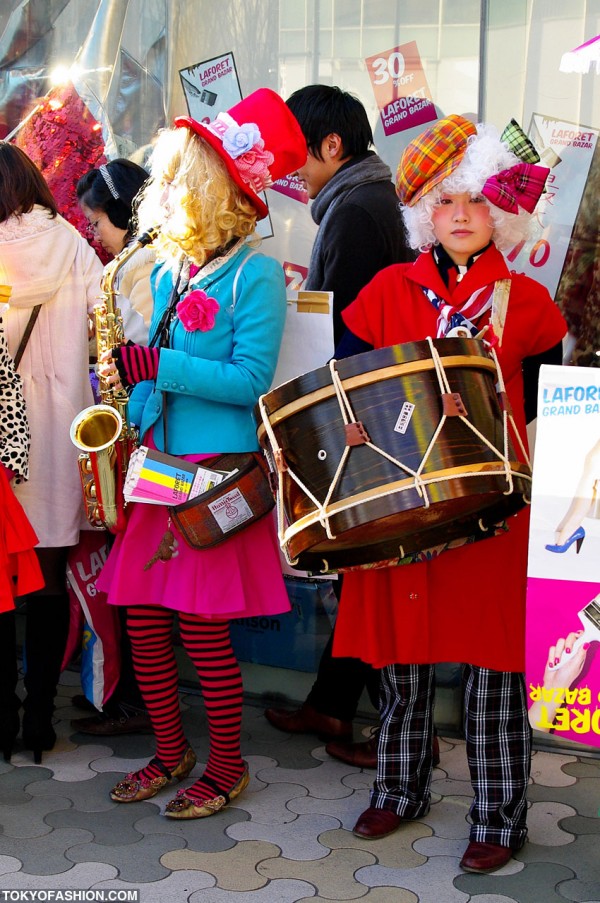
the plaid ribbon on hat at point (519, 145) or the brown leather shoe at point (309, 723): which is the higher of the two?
the plaid ribbon on hat at point (519, 145)

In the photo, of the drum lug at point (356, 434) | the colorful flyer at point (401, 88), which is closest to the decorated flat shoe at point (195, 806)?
the drum lug at point (356, 434)

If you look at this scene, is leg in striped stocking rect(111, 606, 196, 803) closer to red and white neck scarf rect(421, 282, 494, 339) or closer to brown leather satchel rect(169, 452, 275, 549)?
brown leather satchel rect(169, 452, 275, 549)

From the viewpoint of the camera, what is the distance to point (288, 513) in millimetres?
2656

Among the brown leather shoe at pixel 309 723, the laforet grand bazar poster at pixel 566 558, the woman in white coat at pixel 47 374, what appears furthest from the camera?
the brown leather shoe at pixel 309 723

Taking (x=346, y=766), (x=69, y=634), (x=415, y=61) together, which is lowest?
(x=346, y=766)

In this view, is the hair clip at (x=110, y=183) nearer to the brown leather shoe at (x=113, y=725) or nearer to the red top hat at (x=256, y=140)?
the red top hat at (x=256, y=140)

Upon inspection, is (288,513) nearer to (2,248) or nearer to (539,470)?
(539,470)

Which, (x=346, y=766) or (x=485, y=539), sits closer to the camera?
(x=485, y=539)

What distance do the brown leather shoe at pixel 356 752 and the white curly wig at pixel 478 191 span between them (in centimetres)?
167

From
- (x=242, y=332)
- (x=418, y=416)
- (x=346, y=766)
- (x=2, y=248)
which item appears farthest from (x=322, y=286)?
(x=346, y=766)

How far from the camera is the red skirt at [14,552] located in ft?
11.0

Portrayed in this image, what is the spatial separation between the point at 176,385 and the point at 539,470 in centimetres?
112

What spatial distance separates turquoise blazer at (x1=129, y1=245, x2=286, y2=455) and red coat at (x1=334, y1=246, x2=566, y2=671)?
395 mm

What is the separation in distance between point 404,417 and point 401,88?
2095 millimetres
